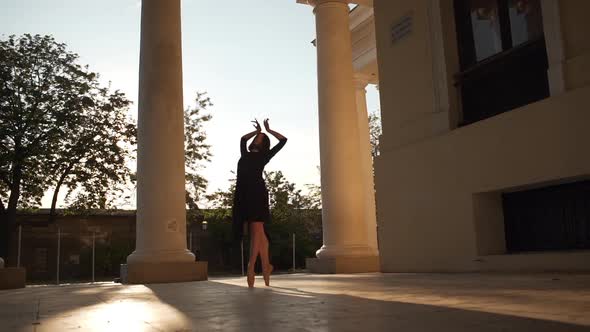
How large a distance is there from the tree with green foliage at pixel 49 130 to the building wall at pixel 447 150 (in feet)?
101

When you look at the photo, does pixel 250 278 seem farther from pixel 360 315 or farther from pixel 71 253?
pixel 71 253

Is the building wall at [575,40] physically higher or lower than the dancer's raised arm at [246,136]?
higher

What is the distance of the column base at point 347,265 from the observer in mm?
20109

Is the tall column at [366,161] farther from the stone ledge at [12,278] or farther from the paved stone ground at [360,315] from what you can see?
the paved stone ground at [360,315]

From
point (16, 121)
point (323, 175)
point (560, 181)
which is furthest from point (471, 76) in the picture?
point (16, 121)

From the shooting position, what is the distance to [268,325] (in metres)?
4.55

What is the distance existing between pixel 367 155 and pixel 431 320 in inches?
965

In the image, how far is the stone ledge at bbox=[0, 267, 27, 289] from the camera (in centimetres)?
1755

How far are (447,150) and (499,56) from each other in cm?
239

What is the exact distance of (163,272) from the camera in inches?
637

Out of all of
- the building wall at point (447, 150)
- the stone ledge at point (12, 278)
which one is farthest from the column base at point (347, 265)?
the stone ledge at point (12, 278)

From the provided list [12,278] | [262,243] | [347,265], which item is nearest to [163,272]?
[12,278]

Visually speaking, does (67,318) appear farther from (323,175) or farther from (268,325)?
(323,175)

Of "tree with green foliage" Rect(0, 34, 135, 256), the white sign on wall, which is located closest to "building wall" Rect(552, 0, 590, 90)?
the white sign on wall
